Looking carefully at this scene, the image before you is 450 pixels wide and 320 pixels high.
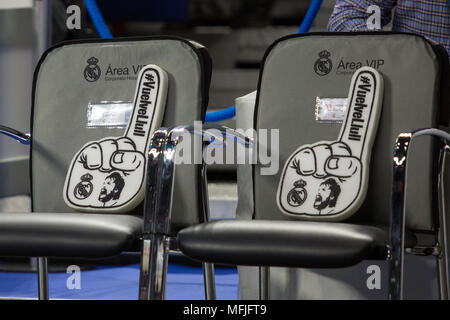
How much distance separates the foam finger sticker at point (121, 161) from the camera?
189cm

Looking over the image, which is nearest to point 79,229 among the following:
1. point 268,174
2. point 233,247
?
point 233,247

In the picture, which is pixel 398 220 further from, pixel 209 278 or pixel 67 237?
pixel 67 237

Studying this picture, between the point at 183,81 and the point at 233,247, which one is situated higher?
the point at 183,81

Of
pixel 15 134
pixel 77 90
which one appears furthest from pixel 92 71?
pixel 15 134

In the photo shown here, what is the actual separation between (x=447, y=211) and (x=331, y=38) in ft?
1.70

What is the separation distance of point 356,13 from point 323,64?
0.35 meters

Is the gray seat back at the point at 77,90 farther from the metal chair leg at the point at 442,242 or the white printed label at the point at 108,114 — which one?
the metal chair leg at the point at 442,242

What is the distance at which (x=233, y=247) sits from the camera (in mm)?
1462

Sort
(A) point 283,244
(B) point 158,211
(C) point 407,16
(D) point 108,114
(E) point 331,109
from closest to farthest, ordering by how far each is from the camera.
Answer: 1. (A) point 283,244
2. (B) point 158,211
3. (E) point 331,109
4. (D) point 108,114
5. (C) point 407,16

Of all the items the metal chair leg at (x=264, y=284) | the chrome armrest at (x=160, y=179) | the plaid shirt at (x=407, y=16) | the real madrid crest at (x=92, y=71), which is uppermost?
the plaid shirt at (x=407, y=16)

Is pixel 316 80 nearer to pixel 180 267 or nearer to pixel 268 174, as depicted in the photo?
pixel 268 174

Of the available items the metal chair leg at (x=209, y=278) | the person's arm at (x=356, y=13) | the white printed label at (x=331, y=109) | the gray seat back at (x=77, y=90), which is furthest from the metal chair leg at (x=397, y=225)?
the person's arm at (x=356, y=13)

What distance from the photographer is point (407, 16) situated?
211cm

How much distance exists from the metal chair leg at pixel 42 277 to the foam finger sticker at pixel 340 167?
1.98 feet
